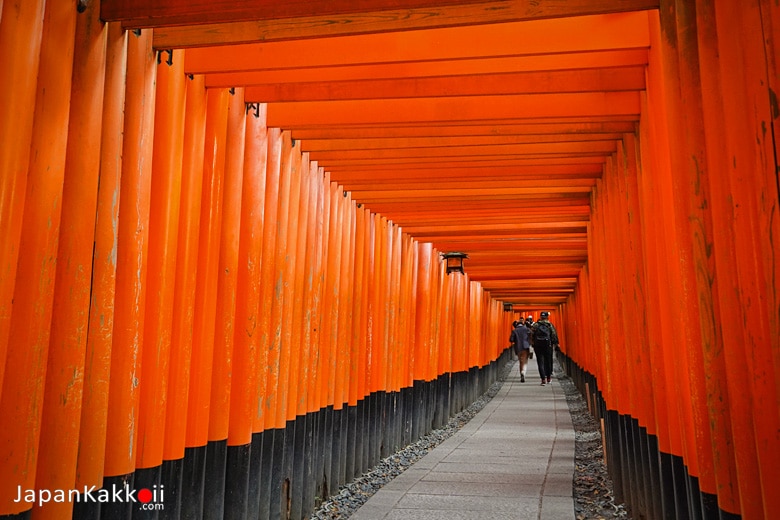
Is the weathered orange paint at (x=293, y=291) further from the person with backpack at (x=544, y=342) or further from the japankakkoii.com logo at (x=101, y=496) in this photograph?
the person with backpack at (x=544, y=342)

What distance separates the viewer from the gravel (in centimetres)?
556

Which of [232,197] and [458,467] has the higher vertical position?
[232,197]

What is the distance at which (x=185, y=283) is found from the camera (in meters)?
3.63

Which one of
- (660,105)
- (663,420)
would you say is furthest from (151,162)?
(663,420)

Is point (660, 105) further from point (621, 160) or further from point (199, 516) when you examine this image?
point (199, 516)

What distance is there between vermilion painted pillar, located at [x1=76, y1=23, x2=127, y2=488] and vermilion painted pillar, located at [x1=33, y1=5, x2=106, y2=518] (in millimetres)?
73

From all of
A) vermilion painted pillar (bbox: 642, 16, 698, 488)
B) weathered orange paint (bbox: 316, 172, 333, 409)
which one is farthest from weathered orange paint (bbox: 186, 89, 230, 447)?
vermilion painted pillar (bbox: 642, 16, 698, 488)

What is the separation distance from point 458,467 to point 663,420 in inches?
148

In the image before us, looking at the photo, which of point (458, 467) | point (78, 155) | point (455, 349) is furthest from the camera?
point (455, 349)

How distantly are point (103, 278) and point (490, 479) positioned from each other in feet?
15.9

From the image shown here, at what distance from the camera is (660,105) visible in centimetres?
335

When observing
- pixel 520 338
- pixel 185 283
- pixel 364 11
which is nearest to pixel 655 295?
pixel 364 11

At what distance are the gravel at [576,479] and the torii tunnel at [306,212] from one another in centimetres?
22

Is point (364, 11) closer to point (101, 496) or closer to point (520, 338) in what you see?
point (101, 496)
